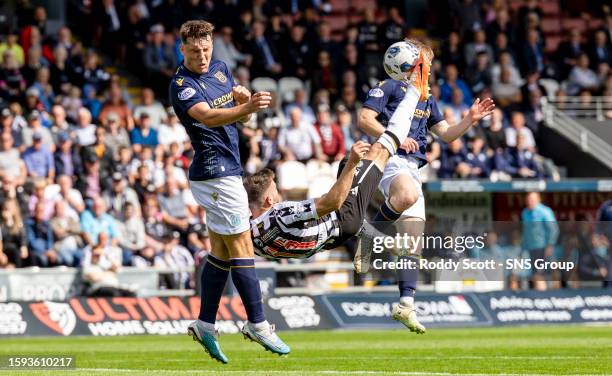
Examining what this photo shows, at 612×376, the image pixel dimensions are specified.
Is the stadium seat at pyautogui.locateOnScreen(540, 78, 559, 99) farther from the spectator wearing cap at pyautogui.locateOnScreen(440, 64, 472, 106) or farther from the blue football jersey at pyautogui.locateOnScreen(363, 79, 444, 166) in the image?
the blue football jersey at pyautogui.locateOnScreen(363, 79, 444, 166)

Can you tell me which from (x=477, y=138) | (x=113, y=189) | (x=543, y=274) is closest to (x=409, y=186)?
(x=543, y=274)

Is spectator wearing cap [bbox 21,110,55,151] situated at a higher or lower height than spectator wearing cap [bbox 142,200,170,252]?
higher

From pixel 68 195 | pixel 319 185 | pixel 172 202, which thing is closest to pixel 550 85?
pixel 319 185

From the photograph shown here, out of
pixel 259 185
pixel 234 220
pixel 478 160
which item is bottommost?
pixel 478 160

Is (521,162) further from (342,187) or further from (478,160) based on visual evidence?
(342,187)

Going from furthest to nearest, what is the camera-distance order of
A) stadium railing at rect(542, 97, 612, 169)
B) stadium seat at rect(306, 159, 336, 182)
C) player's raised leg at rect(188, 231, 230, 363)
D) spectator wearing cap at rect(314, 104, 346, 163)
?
stadium railing at rect(542, 97, 612, 169), spectator wearing cap at rect(314, 104, 346, 163), stadium seat at rect(306, 159, 336, 182), player's raised leg at rect(188, 231, 230, 363)

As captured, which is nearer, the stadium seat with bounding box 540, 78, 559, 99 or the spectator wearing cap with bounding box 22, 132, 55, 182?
the spectator wearing cap with bounding box 22, 132, 55, 182

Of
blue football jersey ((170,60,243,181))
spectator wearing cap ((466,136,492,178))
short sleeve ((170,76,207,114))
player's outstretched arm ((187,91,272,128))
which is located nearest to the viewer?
player's outstretched arm ((187,91,272,128))

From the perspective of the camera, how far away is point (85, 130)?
25188mm

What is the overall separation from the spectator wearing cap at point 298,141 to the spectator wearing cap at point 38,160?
4.69 metres

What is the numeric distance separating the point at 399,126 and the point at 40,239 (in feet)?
38.3

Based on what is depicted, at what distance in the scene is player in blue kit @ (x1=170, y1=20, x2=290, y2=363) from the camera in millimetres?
12398

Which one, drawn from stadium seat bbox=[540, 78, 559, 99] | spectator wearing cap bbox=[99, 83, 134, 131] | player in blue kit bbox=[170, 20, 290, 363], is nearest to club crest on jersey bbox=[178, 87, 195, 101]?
player in blue kit bbox=[170, 20, 290, 363]

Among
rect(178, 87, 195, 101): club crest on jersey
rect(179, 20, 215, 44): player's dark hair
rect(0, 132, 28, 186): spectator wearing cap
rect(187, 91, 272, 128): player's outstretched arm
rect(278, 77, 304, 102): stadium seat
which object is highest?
rect(179, 20, 215, 44): player's dark hair
